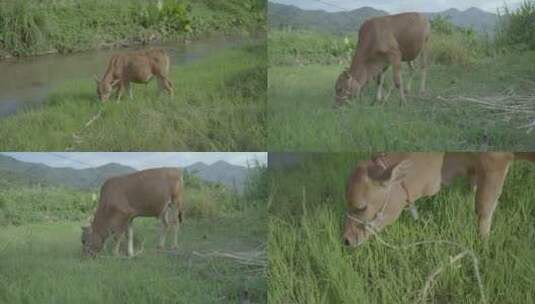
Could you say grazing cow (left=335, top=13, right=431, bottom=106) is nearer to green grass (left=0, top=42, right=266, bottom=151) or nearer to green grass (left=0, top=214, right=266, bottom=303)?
green grass (left=0, top=42, right=266, bottom=151)

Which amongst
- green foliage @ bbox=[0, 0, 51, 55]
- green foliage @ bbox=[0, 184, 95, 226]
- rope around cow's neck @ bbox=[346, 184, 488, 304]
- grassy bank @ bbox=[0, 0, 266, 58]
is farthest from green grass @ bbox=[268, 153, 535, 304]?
green foliage @ bbox=[0, 0, 51, 55]

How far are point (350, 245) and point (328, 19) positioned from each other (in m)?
0.88

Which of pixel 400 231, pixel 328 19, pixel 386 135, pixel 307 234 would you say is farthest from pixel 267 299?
pixel 328 19

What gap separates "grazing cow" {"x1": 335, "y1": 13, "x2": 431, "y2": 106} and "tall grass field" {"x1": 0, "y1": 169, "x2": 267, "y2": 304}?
0.60 meters

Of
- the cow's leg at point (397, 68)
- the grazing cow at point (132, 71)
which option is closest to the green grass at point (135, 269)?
the grazing cow at point (132, 71)

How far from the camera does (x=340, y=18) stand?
2.79 metres

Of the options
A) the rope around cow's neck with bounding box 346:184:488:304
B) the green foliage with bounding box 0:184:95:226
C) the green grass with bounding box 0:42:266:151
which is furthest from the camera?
the green foliage with bounding box 0:184:95:226

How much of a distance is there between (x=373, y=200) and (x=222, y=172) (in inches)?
24.0

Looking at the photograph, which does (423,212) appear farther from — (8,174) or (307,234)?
(8,174)

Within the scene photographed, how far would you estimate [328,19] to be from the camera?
110 inches

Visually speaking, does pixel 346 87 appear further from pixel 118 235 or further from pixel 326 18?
pixel 118 235

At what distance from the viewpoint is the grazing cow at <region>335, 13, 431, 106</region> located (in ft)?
9.08

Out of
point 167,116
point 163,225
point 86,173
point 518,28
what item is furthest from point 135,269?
point 518,28

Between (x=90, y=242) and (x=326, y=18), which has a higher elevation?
(x=326, y=18)
